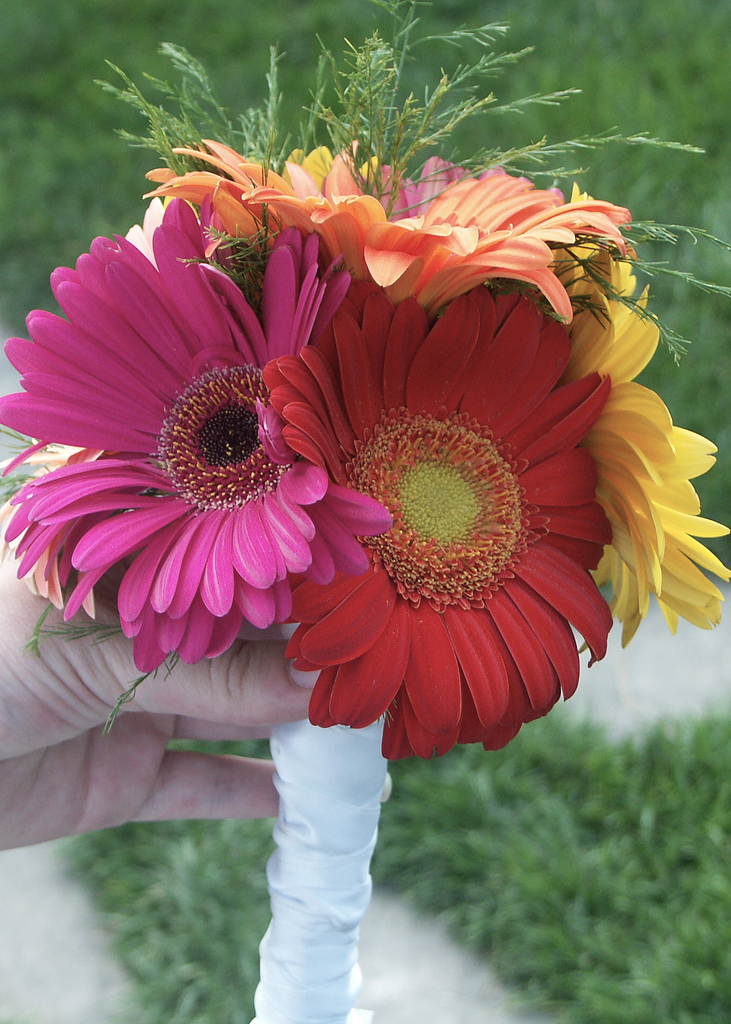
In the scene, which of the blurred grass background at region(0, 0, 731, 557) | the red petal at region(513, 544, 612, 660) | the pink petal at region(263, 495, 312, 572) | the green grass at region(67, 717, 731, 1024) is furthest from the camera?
the blurred grass background at region(0, 0, 731, 557)

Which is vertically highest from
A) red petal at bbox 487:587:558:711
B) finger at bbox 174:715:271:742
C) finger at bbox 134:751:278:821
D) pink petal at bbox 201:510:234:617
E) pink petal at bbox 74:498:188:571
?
pink petal at bbox 74:498:188:571

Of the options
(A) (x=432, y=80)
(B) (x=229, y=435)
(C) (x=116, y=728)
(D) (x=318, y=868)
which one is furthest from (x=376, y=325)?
(A) (x=432, y=80)

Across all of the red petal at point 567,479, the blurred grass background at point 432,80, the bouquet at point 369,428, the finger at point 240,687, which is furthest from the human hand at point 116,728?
the blurred grass background at point 432,80

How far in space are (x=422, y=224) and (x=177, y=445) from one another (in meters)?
0.22

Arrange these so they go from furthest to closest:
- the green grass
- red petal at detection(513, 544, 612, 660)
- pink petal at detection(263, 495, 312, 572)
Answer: the green grass, red petal at detection(513, 544, 612, 660), pink petal at detection(263, 495, 312, 572)

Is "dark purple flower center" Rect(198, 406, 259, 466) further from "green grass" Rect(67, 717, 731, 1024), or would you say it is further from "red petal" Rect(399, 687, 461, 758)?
"green grass" Rect(67, 717, 731, 1024)

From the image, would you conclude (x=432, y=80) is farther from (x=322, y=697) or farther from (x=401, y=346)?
(x=322, y=697)

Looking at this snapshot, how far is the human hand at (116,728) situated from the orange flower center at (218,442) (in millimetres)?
152

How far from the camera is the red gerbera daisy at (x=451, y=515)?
0.56 m

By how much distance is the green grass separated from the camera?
119 centimetres

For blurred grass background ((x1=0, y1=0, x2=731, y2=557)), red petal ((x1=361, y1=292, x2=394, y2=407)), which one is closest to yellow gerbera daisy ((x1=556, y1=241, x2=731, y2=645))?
red petal ((x1=361, y1=292, x2=394, y2=407))

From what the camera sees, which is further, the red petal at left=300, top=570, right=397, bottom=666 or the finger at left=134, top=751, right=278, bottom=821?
the finger at left=134, top=751, right=278, bottom=821

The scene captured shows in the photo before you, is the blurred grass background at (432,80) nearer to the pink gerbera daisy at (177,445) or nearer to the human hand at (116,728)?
the human hand at (116,728)

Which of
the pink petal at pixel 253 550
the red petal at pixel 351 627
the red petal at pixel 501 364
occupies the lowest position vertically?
the red petal at pixel 351 627
